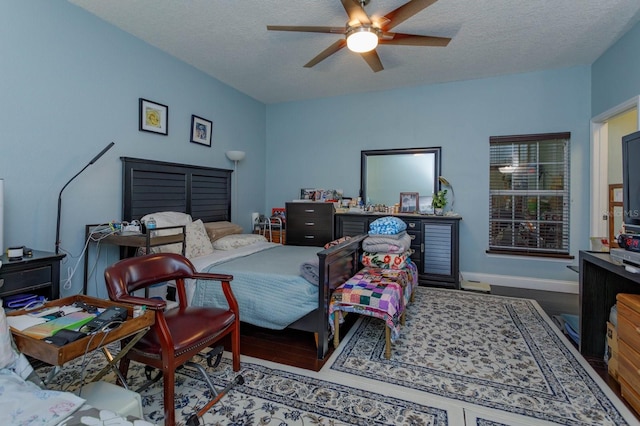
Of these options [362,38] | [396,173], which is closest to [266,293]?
[362,38]

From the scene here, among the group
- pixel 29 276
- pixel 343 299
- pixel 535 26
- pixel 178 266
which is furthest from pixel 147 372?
pixel 535 26

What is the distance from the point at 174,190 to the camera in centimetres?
373

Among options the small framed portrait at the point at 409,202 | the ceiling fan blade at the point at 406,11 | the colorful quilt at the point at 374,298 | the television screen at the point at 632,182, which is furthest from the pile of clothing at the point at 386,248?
the ceiling fan blade at the point at 406,11

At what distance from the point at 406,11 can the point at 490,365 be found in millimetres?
2626

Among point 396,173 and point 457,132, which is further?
point 396,173

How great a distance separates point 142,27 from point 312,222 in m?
3.02

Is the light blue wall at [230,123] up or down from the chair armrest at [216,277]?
up

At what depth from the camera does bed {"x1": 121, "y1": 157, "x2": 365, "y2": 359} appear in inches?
93.7

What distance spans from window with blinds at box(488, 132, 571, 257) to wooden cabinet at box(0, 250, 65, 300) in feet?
15.8

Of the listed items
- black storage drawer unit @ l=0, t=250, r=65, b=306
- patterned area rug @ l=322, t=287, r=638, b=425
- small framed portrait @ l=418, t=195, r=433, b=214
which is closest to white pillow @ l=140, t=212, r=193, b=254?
black storage drawer unit @ l=0, t=250, r=65, b=306

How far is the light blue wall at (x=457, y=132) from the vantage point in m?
4.09

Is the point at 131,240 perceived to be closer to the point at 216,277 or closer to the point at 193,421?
the point at 216,277

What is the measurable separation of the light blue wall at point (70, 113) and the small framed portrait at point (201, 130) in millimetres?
210

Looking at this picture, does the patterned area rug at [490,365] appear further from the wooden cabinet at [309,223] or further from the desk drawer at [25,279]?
the desk drawer at [25,279]
